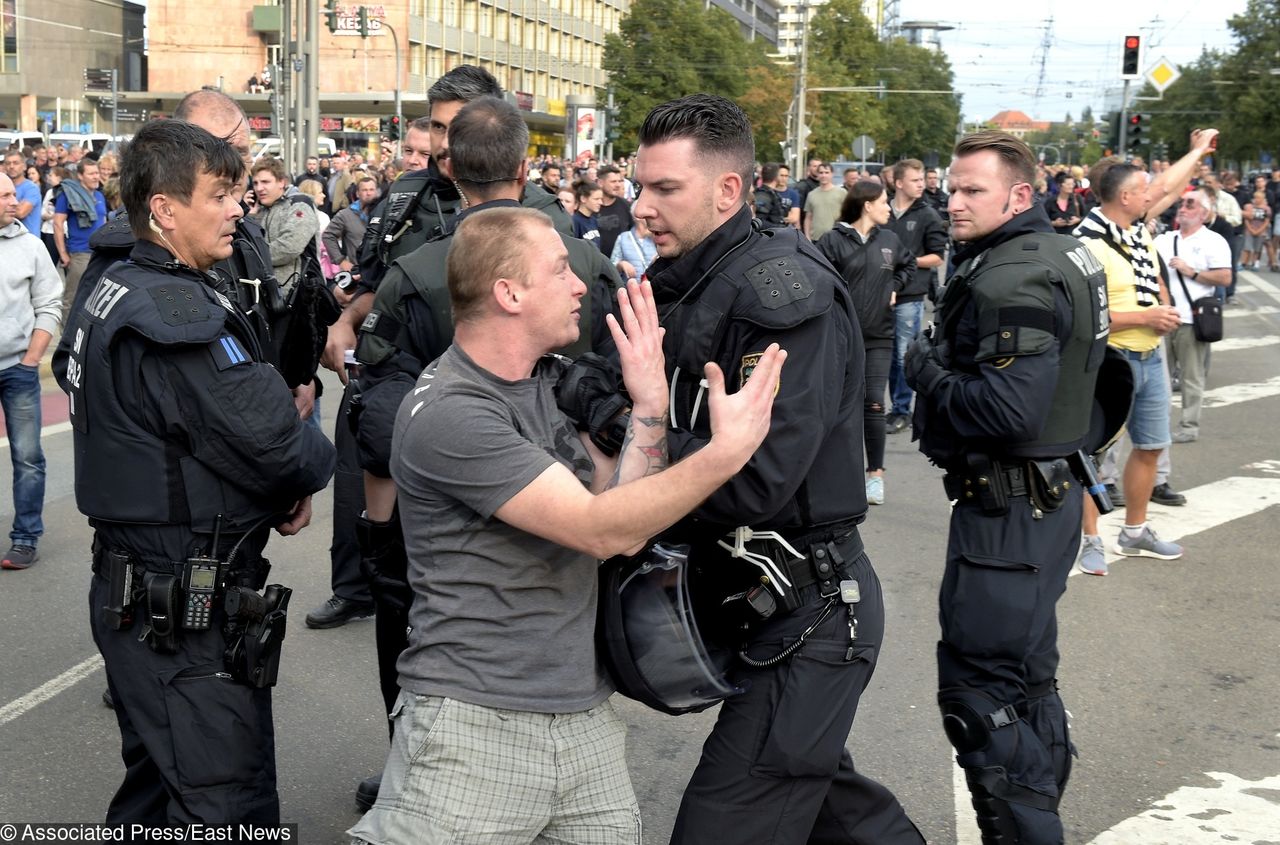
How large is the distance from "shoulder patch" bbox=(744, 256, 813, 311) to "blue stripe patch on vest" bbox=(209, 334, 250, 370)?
1.23 metres

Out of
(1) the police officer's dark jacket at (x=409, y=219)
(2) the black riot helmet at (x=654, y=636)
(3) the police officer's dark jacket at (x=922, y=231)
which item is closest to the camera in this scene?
(2) the black riot helmet at (x=654, y=636)

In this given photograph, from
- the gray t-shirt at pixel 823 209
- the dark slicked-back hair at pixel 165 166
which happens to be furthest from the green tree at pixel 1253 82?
the dark slicked-back hair at pixel 165 166

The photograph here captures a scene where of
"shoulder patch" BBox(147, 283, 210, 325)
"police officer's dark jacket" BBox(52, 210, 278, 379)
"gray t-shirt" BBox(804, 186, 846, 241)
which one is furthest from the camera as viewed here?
"gray t-shirt" BBox(804, 186, 846, 241)

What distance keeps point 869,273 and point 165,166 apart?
239 inches

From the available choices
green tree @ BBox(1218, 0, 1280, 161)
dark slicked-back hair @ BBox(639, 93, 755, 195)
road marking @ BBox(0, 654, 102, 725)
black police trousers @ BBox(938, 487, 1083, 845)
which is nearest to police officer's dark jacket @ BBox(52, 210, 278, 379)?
dark slicked-back hair @ BBox(639, 93, 755, 195)

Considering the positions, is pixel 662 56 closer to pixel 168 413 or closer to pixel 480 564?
pixel 168 413

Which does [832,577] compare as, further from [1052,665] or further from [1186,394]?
[1186,394]

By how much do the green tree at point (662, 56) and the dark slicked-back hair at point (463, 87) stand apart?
6645 centimetres

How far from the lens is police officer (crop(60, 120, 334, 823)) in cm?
314

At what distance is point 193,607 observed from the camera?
316 cm

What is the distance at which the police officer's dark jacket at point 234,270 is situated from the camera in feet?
11.8

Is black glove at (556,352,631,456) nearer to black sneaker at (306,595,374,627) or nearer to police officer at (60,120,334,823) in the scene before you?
police officer at (60,120,334,823)

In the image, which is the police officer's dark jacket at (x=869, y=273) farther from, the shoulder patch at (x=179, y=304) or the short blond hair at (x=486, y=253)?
A: the short blond hair at (x=486, y=253)

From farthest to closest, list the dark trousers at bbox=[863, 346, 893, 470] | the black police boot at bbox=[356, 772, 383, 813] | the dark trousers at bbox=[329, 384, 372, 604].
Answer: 1. the dark trousers at bbox=[863, 346, 893, 470]
2. the dark trousers at bbox=[329, 384, 372, 604]
3. the black police boot at bbox=[356, 772, 383, 813]
